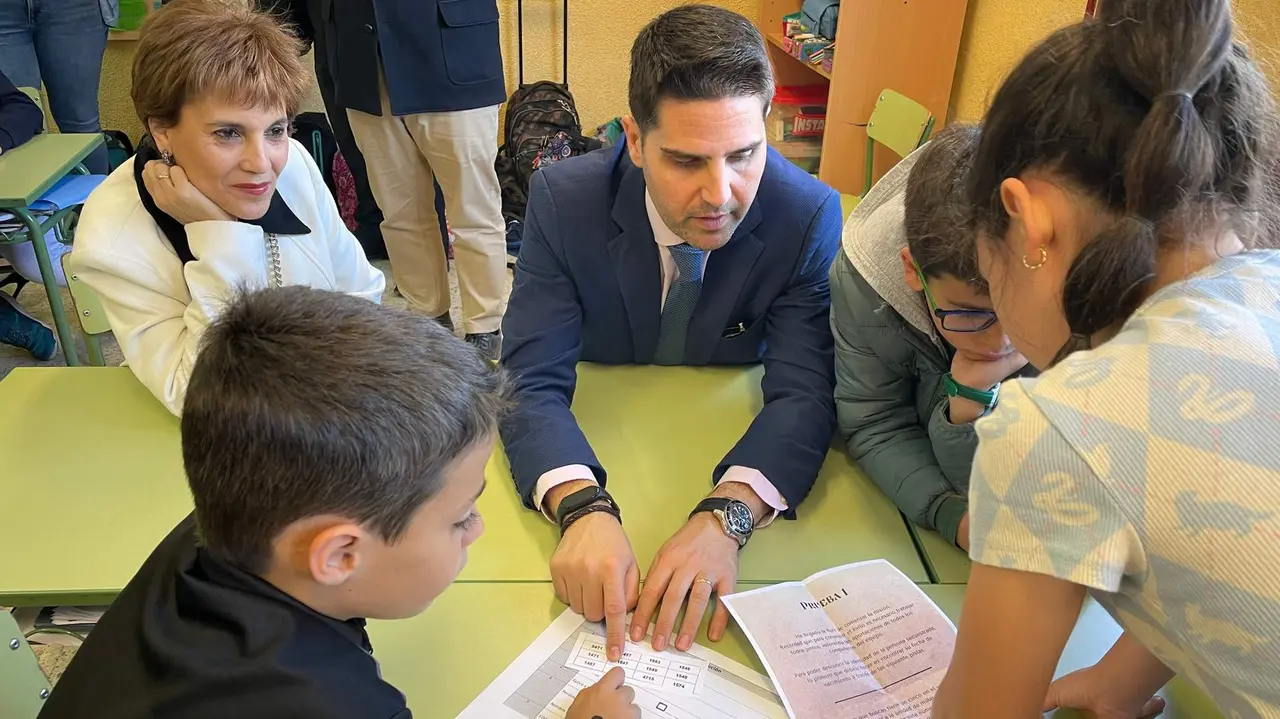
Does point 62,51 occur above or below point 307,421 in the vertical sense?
below

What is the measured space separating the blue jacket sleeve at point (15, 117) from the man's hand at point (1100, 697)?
2593 millimetres

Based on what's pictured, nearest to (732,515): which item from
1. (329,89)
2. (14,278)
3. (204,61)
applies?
(204,61)

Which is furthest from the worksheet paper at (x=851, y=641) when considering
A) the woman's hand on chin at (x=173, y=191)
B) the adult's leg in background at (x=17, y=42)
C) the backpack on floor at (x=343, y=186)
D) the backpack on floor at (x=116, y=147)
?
the backpack on floor at (x=116, y=147)

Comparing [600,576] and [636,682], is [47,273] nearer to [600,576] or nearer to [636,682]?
[600,576]

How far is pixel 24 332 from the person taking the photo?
258 centimetres

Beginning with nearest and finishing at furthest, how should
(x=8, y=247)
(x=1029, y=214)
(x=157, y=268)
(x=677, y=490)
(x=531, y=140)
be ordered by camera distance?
(x=1029, y=214) < (x=677, y=490) < (x=157, y=268) < (x=8, y=247) < (x=531, y=140)

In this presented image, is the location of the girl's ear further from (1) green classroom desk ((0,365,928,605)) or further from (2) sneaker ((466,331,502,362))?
(2) sneaker ((466,331,502,362))

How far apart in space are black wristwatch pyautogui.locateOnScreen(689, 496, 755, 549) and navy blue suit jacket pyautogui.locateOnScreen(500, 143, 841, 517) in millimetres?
252

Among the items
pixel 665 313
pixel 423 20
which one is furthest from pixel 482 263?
pixel 665 313

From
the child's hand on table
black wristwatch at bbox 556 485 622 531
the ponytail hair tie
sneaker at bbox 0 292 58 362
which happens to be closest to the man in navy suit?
black wristwatch at bbox 556 485 622 531

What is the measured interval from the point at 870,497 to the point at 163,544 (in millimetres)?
834

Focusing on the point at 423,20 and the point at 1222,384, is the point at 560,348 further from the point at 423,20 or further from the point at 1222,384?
the point at 423,20

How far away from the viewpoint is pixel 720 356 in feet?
4.79

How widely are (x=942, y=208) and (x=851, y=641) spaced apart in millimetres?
501
